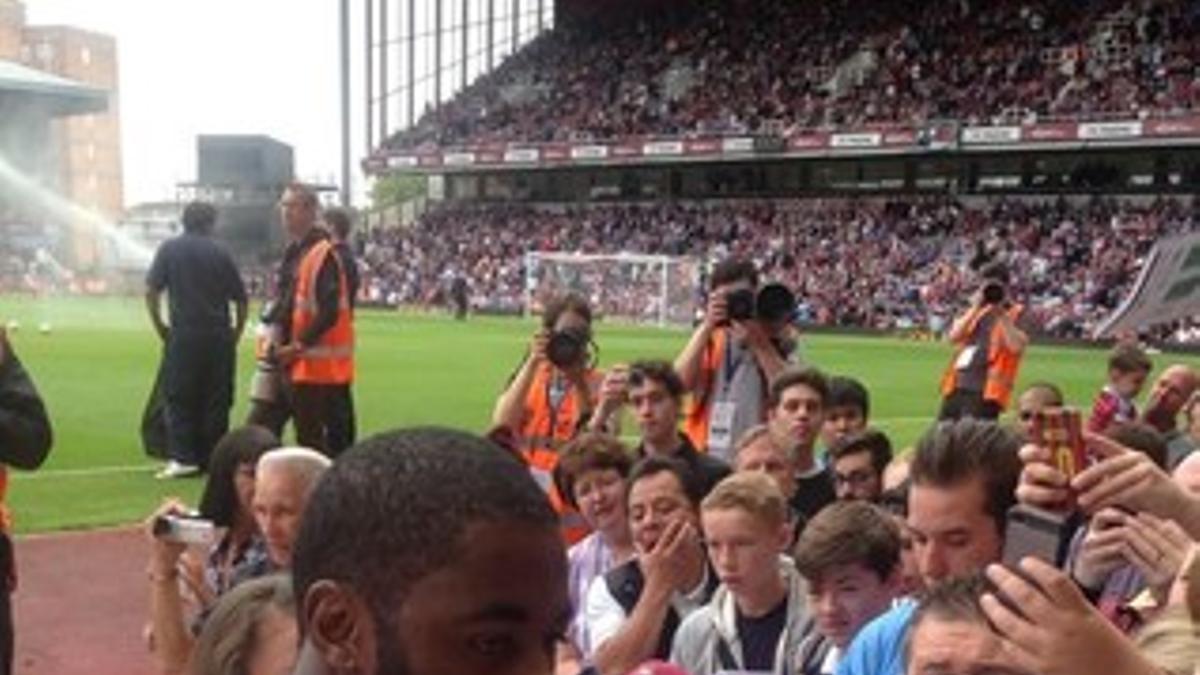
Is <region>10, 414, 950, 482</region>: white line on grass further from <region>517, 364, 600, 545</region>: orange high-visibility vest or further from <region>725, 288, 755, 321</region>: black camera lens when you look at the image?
<region>725, 288, 755, 321</region>: black camera lens

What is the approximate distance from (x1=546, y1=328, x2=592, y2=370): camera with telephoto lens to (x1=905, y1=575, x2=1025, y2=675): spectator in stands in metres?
4.23

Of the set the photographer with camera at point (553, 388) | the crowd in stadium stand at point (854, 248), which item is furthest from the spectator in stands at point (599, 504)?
the crowd in stadium stand at point (854, 248)

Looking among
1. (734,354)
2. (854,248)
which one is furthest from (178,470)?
(854,248)

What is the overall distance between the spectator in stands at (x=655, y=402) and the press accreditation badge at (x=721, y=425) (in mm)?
703

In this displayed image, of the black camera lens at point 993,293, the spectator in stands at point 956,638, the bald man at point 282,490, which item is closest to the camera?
the spectator in stands at point 956,638

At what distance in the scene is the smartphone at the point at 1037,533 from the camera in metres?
2.75

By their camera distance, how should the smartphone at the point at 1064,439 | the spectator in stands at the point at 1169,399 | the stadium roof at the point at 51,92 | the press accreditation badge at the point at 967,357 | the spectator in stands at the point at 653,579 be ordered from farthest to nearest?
1. the stadium roof at the point at 51,92
2. the press accreditation badge at the point at 967,357
3. the spectator in stands at the point at 1169,399
4. the spectator in stands at the point at 653,579
5. the smartphone at the point at 1064,439

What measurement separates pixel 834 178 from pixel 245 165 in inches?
872

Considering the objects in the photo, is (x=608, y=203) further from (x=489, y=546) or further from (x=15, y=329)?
(x=489, y=546)

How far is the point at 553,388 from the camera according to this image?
724 cm

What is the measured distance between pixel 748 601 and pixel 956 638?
5.68ft

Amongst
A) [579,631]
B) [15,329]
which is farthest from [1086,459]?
[15,329]

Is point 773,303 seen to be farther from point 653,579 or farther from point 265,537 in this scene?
point 265,537

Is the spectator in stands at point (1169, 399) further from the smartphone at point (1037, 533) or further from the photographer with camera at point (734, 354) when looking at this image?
the smartphone at point (1037, 533)
